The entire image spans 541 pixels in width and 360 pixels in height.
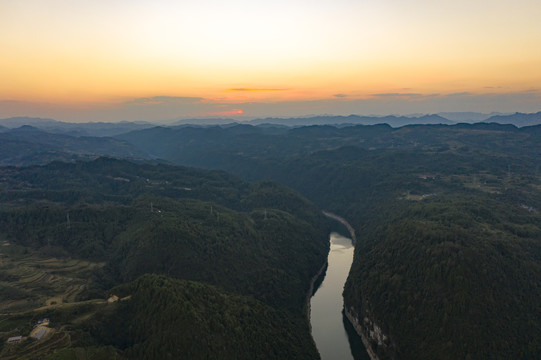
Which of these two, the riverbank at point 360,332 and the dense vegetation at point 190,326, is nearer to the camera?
the dense vegetation at point 190,326

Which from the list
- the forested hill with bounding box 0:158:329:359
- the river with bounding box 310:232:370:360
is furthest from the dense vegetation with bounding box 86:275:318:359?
the river with bounding box 310:232:370:360

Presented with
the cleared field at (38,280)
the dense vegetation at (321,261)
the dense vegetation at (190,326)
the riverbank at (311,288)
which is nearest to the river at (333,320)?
the riverbank at (311,288)

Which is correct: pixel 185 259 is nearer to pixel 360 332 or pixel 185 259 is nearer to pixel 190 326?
pixel 190 326

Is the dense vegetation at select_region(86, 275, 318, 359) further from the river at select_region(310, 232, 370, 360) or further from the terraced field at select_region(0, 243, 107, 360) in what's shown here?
the river at select_region(310, 232, 370, 360)

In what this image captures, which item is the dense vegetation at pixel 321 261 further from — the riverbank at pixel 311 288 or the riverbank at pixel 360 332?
the riverbank at pixel 360 332

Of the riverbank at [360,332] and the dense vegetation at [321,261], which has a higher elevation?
the dense vegetation at [321,261]

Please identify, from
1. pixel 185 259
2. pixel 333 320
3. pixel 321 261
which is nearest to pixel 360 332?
pixel 333 320

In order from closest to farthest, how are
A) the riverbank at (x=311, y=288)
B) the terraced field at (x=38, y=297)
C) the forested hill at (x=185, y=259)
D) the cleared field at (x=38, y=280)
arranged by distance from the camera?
the terraced field at (x=38, y=297) → the forested hill at (x=185, y=259) → the cleared field at (x=38, y=280) → the riverbank at (x=311, y=288)
